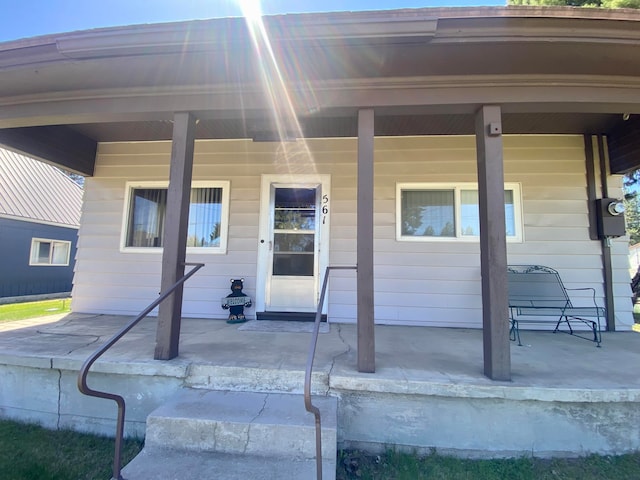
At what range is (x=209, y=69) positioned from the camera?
→ 2.47 meters

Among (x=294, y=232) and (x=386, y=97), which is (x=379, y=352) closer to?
(x=294, y=232)

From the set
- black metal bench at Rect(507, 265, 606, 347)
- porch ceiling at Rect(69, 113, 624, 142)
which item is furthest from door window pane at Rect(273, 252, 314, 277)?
black metal bench at Rect(507, 265, 606, 347)

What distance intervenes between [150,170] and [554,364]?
5.13 meters

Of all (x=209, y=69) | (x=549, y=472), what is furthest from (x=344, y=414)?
(x=209, y=69)

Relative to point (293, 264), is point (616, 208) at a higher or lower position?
higher

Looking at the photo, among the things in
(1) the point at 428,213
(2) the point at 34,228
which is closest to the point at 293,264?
(1) the point at 428,213

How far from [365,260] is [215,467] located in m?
1.53

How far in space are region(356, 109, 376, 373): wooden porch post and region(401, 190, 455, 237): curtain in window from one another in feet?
6.27

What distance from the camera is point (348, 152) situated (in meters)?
4.20

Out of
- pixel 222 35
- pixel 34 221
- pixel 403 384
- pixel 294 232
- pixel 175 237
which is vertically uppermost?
pixel 222 35

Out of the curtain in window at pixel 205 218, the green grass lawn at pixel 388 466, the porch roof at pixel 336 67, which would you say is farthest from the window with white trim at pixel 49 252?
the green grass lawn at pixel 388 466

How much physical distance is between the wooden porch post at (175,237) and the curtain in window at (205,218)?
1.71 m

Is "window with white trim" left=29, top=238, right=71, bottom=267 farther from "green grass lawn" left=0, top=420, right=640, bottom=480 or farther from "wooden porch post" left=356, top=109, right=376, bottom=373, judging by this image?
"wooden porch post" left=356, top=109, right=376, bottom=373

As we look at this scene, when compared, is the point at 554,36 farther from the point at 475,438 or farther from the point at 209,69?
the point at 475,438
